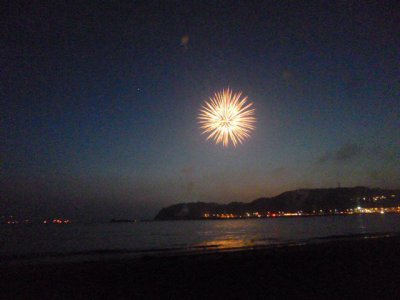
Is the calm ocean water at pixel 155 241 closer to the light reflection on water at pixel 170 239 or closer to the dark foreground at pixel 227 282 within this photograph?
the light reflection on water at pixel 170 239

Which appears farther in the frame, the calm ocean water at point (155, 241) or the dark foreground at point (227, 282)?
the calm ocean water at point (155, 241)

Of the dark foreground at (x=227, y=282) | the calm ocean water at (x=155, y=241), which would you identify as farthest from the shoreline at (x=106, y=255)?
the dark foreground at (x=227, y=282)

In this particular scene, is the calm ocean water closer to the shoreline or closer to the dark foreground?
the shoreline

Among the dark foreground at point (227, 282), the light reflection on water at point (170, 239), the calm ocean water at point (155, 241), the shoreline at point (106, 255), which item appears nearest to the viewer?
the dark foreground at point (227, 282)

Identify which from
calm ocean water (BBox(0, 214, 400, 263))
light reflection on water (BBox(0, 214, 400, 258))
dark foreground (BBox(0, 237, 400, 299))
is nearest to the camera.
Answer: dark foreground (BBox(0, 237, 400, 299))

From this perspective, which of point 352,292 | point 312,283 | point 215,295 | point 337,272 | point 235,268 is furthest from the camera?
point 235,268

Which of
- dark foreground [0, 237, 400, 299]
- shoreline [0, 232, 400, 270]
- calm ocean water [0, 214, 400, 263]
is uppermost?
calm ocean water [0, 214, 400, 263]

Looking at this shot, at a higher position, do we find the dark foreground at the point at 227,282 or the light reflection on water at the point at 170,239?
the light reflection on water at the point at 170,239

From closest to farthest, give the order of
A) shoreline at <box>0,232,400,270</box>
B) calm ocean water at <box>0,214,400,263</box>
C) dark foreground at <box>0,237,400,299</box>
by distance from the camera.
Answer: dark foreground at <box>0,237,400,299</box>, shoreline at <box>0,232,400,270</box>, calm ocean water at <box>0,214,400,263</box>

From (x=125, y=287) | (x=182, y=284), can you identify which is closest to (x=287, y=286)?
(x=182, y=284)

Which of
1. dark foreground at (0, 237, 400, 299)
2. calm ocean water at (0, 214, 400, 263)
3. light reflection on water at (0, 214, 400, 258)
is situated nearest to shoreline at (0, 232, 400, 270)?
calm ocean water at (0, 214, 400, 263)

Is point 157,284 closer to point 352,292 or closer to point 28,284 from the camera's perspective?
point 28,284
